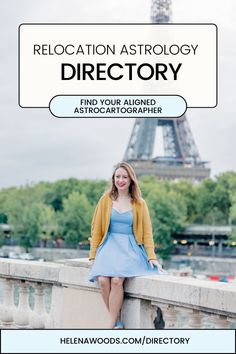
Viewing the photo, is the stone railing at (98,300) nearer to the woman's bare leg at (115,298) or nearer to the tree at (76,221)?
the woman's bare leg at (115,298)

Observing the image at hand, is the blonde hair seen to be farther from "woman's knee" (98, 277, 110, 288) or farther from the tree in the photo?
the tree

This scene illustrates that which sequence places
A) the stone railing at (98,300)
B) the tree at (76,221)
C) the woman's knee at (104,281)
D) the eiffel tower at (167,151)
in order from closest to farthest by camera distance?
the stone railing at (98,300) → the woman's knee at (104,281) → the tree at (76,221) → the eiffel tower at (167,151)

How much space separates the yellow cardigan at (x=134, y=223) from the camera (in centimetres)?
602

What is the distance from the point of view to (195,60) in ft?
29.9

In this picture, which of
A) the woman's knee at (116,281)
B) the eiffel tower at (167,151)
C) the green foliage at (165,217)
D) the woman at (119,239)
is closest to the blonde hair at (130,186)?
the woman at (119,239)

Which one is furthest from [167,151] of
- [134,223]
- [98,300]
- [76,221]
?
[134,223]

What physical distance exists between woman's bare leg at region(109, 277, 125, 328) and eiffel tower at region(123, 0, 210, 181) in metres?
80.7

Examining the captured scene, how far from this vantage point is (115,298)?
6.02m

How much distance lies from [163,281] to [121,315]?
601 millimetres

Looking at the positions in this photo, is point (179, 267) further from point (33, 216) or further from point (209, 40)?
point (209, 40)

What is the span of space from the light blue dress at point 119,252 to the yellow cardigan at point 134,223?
0.03 meters

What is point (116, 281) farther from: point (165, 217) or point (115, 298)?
point (165, 217)

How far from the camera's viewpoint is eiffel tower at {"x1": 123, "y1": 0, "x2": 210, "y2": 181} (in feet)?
288

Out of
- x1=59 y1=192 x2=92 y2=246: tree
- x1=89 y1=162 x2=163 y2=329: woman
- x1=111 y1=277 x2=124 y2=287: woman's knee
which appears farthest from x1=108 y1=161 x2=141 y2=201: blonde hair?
x1=59 y1=192 x2=92 y2=246: tree
